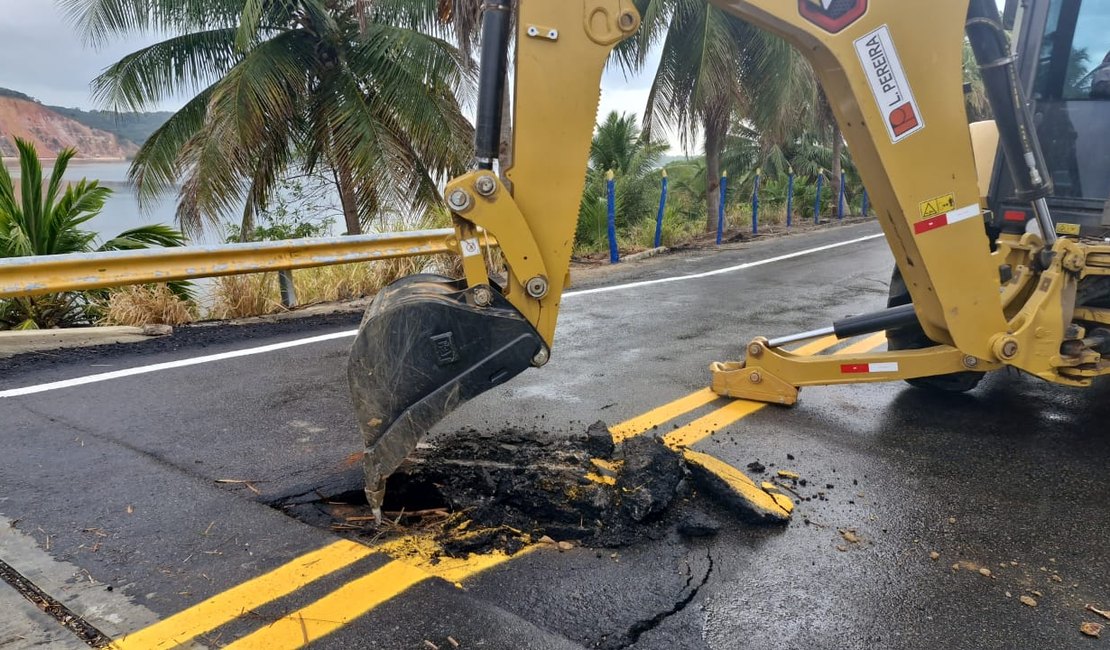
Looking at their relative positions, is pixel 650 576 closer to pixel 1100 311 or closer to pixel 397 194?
pixel 1100 311

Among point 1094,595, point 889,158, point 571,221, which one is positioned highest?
point 889,158

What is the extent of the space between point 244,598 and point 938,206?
3526 mm

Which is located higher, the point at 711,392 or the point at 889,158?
the point at 889,158

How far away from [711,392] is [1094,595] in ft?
7.87

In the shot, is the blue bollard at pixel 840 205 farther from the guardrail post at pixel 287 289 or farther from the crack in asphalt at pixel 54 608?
the crack in asphalt at pixel 54 608

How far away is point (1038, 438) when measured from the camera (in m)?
4.02

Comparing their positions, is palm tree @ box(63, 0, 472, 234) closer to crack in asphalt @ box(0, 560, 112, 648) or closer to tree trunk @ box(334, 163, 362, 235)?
tree trunk @ box(334, 163, 362, 235)

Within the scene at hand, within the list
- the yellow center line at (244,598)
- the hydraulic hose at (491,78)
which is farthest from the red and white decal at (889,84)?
the yellow center line at (244,598)

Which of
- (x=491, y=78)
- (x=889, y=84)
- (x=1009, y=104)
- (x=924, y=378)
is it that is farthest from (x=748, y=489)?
(x=1009, y=104)

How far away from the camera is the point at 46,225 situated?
23.7 ft

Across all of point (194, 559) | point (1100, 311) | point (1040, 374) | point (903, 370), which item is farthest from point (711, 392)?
point (194, 559)

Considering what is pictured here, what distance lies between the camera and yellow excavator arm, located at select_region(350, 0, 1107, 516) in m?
2.66

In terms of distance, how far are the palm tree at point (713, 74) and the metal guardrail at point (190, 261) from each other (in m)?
9.63

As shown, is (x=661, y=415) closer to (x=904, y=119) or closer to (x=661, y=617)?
(x=661, y=617)
